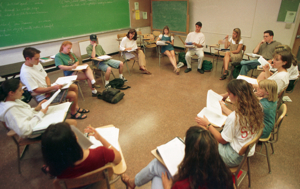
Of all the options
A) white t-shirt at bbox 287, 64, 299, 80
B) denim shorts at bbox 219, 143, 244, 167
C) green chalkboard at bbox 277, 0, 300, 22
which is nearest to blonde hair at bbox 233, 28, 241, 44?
green chalkboard at bbox 277, 0, 300, 22

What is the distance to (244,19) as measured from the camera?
5.06 metres

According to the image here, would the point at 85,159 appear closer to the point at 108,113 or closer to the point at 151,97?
the point at 108,113

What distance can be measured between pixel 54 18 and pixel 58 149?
4.78 metres

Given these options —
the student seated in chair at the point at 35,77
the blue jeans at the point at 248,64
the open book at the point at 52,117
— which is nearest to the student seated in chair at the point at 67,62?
the student seated in chair at the point at 35,77

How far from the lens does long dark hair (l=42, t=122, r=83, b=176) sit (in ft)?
3.40

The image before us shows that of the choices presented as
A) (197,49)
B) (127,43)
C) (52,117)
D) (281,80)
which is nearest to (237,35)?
(197,49)

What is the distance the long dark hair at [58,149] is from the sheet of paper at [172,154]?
623mm

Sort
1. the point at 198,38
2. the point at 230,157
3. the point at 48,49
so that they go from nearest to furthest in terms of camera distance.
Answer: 1. the point at 230,157
2. the point at 48,49
3. the point at 198,38

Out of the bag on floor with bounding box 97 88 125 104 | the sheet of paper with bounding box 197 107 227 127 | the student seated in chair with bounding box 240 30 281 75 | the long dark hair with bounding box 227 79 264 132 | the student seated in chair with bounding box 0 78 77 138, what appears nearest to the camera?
the long dark hair with bounding box 227 79 264 132

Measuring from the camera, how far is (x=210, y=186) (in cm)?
97

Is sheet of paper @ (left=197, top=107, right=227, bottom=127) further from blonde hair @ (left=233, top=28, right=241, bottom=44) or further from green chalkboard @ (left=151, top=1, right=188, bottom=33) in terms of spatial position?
green chalkboard @ (left=151, top=1, right=188, bottom=33)

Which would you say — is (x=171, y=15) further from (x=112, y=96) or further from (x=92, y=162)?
(x=92, y=162)

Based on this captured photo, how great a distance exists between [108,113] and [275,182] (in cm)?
250

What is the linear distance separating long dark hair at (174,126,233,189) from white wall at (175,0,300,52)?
5.04 metres
